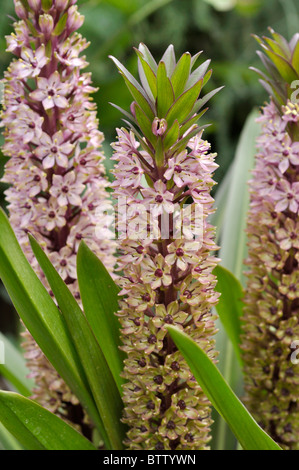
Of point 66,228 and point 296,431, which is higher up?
point 66,228

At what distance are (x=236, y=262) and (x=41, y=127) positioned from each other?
0.38m

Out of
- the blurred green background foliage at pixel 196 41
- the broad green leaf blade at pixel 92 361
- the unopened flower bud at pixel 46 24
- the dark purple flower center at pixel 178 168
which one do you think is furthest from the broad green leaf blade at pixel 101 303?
the blurred green background foliage at pixel 196 41

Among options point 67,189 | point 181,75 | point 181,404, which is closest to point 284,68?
point 181,75

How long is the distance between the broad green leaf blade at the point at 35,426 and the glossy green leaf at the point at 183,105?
0.94 ft

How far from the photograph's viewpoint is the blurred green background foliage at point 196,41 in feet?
5.14

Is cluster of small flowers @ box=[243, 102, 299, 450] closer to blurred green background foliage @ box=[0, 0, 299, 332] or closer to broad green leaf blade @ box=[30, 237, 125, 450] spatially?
broad green leaf blade @ box=[30, 237, 125, 450]

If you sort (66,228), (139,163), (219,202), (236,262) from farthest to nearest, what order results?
(219,202) → (236,262) → (66,228) → (139,163)

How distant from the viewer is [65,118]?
1.90ft

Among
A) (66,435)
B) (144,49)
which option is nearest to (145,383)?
(66,435)

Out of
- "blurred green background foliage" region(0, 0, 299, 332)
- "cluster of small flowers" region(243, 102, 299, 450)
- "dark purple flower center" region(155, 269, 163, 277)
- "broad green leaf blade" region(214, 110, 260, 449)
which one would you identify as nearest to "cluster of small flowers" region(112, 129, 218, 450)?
"dark purple flower center" region(155, 269, 163, 277)

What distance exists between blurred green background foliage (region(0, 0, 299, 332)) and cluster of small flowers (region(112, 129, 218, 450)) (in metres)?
0.96

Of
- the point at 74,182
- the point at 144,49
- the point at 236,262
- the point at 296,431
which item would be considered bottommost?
the point at 296,431

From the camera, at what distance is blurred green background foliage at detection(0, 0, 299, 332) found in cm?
157

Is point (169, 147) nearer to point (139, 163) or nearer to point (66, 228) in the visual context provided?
point (139, 163)
